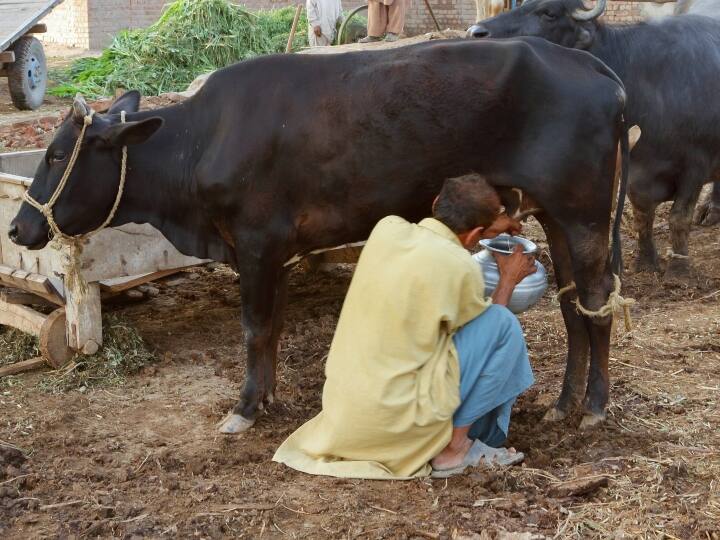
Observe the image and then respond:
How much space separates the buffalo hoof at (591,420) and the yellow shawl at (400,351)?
903 millimetres

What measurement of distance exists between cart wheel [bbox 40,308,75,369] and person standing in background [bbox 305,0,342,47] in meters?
9.72

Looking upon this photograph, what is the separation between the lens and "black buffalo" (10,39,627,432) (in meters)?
4.48

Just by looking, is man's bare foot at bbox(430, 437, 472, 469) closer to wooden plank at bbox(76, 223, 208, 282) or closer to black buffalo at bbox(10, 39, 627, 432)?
black buffalo at bbox(10, 39, 627, 432)

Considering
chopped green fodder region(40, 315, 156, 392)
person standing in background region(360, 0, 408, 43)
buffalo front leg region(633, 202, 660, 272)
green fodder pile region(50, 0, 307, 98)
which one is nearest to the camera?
chopped green fodder region(40, 315, 156, 392)

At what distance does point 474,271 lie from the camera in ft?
12.7

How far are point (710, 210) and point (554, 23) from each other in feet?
8.59

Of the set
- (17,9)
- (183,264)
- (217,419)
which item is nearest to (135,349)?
(183,264)

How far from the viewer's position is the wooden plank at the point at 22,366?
5.65 metres

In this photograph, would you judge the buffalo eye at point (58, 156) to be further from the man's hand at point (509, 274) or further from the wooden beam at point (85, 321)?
the man's hand at point (509, 274)

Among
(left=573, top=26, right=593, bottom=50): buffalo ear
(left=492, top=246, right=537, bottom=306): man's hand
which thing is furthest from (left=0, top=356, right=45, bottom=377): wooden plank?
(left=573, top=26, right=593, bottom=50): buffalo ear

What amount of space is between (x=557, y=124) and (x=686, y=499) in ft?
5.47

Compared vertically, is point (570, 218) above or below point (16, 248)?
above

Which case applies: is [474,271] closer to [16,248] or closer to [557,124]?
[557,124]

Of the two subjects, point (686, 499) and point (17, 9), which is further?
point (17, 9)
